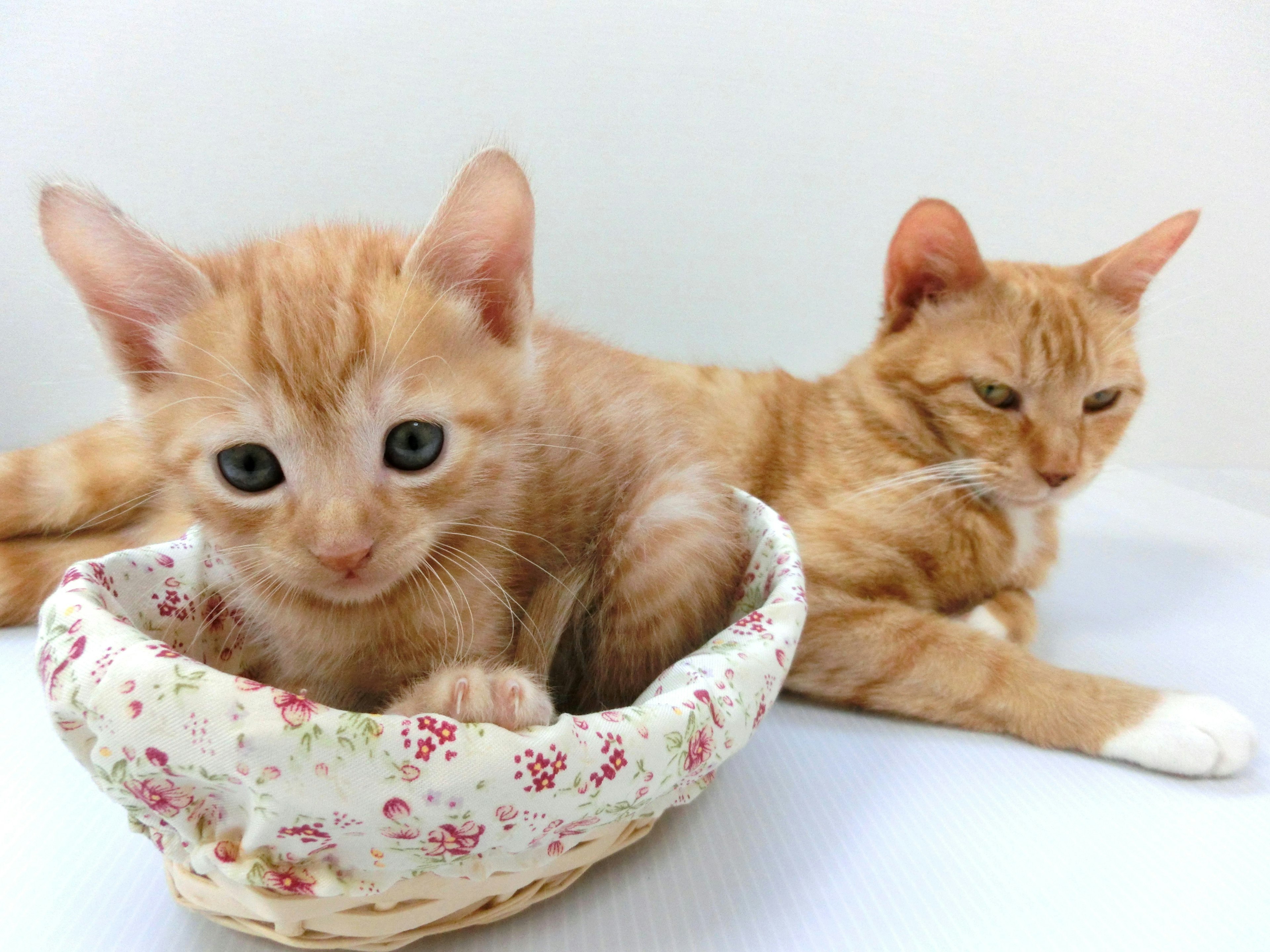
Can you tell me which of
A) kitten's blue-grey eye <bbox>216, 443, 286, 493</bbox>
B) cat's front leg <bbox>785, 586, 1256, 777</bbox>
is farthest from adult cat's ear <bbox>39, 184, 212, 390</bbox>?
cat's front leg <bbox>785, 586, 1256, 777</bbox>

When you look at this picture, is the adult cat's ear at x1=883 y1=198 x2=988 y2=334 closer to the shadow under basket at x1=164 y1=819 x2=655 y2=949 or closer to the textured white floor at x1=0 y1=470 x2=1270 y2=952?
the textured white floor at x1=0 y1=470 x2=1270 y2=952

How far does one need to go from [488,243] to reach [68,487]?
1.01 meters

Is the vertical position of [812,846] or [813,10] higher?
[813,10]

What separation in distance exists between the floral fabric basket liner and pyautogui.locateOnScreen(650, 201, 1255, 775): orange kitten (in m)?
0.57

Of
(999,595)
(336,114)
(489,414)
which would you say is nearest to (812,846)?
(489,414)

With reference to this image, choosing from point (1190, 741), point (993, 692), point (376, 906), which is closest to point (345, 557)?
point (376, 906)

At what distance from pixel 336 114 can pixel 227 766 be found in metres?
1.60

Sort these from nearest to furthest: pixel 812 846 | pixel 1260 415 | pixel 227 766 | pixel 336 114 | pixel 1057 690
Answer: pixel 227 766
pixel 812 846
pixel 1057 690
pixel 336 114
pixel 1260 415

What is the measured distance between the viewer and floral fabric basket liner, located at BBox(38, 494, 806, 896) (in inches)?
24.0

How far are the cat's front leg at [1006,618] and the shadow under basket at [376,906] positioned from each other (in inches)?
32.1

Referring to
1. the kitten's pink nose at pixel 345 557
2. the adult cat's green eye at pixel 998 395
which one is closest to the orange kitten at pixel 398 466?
the kitten's pink nose at pixel 345 557

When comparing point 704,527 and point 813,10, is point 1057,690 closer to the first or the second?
point 704,527

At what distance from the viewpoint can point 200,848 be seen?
66 cm

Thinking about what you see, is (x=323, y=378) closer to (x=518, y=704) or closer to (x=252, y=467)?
(x=252, y=467)
